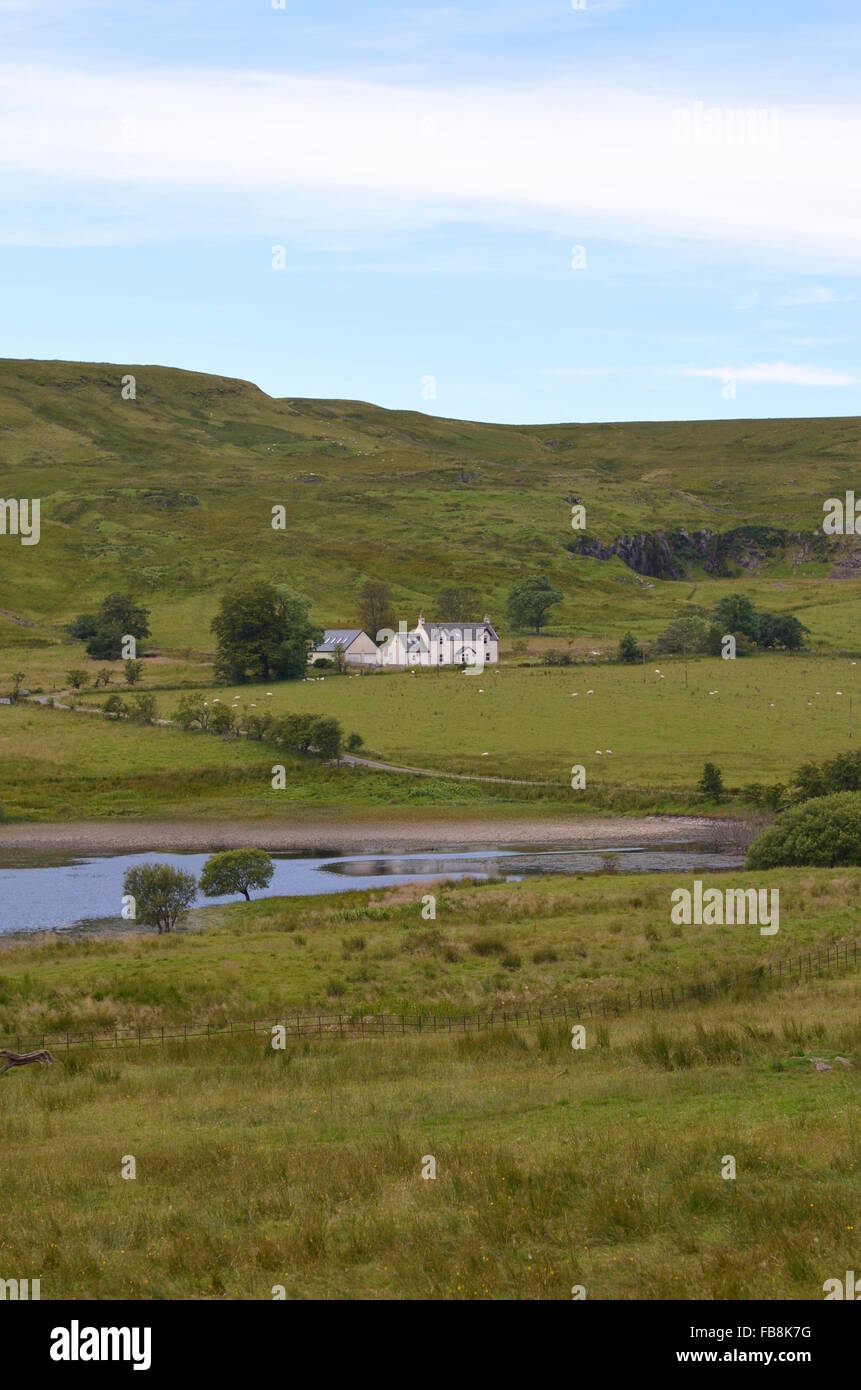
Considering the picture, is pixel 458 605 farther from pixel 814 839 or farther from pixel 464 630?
pixel 814 839

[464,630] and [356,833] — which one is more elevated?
[464,630]

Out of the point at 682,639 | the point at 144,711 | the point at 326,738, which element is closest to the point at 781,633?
the point at 682,639

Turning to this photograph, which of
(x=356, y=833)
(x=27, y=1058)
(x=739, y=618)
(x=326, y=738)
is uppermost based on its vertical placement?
(x=739, y=618)

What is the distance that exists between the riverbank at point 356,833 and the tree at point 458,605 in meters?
86.4

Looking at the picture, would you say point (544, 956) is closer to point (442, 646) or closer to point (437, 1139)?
point (437, 1139)

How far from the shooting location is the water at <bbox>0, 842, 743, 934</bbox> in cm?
5647

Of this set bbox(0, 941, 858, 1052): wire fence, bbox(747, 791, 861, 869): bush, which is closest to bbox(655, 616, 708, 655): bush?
bbox(747, 791, 861, 869): bush

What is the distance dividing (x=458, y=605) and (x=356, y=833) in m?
93.6

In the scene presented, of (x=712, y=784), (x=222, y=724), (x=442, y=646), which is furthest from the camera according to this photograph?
(x=442, y=646)

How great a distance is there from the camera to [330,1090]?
24484 millimetres

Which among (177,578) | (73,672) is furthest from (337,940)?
(177,578)

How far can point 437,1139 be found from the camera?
20047 mm

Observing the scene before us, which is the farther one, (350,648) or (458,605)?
(458,605)

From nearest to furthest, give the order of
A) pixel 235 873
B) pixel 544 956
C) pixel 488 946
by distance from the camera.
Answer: pixel 544 956 < pixel 488 946 < pixel 235 873
